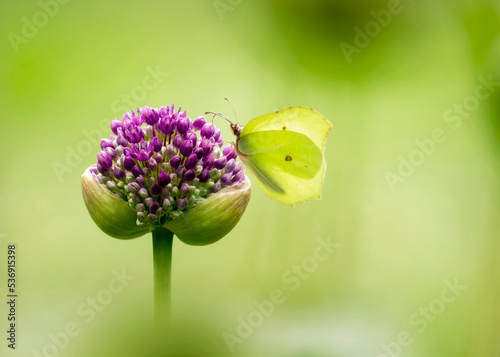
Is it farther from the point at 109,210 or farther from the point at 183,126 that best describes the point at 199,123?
the point at 109,210

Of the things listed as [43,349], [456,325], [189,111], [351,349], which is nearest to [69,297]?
[43,349]

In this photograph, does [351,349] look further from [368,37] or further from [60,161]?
[60,161]

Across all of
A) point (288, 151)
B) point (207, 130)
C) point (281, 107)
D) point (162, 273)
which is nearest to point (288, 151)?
point (288, 151)

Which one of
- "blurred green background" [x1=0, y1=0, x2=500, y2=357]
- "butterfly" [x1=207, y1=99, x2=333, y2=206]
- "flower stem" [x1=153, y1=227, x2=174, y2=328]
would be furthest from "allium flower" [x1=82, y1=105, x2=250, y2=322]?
"blurred green background" [x1=0, y1=0, x2=500, y2=357]

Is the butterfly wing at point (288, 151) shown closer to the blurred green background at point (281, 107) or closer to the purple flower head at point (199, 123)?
the purple flower head at point (199, 123)

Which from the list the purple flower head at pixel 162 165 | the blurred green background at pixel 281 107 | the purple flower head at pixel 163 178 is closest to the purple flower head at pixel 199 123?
the purple flower head at pixel 162 165

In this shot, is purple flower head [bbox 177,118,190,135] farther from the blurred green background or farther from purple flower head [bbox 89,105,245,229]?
the blurred green background

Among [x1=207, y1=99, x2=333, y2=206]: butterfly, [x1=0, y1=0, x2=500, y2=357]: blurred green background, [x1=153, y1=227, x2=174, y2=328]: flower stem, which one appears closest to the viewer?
[x1=153, y1=227, x2=174, y2=328]: flower stem
